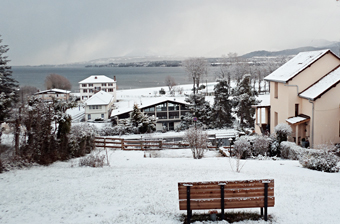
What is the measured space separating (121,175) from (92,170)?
1636 mm

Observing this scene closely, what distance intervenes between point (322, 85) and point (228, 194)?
18.2 m

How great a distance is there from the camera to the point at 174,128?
157 ft

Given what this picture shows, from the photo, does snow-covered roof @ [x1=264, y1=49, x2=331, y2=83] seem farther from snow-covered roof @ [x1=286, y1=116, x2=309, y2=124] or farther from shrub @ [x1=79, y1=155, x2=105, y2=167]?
shrub @ [x1=79, y1=155, x2=105, y2=167]

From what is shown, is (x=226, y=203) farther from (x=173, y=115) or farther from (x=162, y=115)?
(x=173, y=115)

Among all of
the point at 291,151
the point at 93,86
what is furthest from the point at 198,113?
the point at 93,86

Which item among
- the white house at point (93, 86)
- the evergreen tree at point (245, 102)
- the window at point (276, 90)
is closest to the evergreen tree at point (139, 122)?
the evergreen tree at point (245, 102)

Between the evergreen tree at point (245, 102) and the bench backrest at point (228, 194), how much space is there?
35.9 metres

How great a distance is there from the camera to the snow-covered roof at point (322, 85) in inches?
784

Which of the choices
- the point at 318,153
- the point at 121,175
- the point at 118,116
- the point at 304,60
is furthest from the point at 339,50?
the point at 118,116

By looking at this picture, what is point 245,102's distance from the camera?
41.8 m

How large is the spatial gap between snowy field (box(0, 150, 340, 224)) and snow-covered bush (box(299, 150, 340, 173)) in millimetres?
734

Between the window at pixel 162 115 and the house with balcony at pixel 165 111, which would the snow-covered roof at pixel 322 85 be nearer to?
the house with balcony at pixel 165 111

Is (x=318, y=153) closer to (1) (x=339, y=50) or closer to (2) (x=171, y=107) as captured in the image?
(1) (x=339, y=50)

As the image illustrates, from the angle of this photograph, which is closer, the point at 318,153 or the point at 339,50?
the point at 318,153
